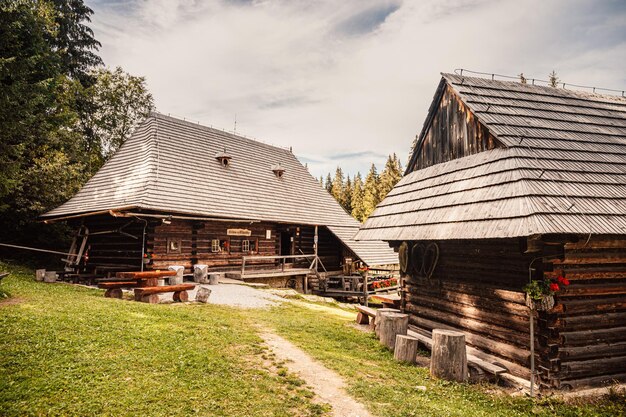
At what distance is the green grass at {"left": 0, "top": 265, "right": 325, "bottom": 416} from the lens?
13.9 feet

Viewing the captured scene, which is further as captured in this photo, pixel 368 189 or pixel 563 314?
pixel 368 189

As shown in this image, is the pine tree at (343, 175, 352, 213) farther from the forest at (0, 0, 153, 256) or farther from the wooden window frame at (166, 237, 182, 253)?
the wooden window frame at (166, 237, 182, 253)

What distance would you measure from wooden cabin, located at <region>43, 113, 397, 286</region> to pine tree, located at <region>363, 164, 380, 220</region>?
24516 mm

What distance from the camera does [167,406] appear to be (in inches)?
169

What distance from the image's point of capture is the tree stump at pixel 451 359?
6.17 metres

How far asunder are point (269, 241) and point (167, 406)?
1620 centimetres

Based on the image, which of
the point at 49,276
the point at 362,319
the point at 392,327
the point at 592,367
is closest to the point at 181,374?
the point at 392,327

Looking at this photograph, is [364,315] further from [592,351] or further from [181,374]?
[181,374]

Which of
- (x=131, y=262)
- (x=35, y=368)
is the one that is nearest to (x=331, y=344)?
(x=35, y=368)

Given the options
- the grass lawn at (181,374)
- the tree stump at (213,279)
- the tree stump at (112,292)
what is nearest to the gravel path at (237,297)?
the tree stump at (213,279)

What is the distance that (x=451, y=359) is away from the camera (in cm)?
618

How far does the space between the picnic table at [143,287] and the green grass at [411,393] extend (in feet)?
14.6

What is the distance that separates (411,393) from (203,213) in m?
12.8

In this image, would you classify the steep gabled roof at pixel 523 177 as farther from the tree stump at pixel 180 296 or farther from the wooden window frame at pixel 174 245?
the wooden window frame at pixel 174 245
